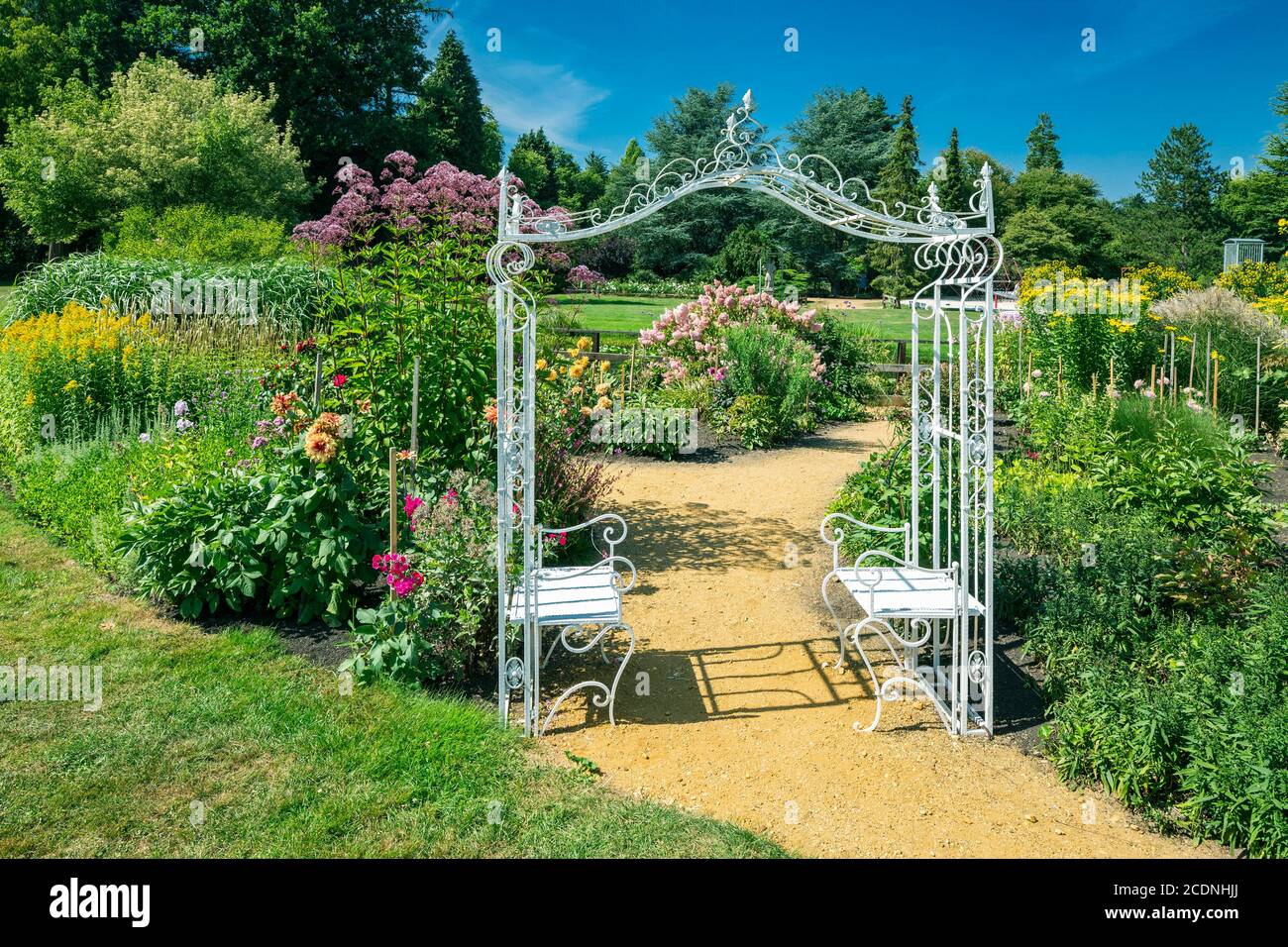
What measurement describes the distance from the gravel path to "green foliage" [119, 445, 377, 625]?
1.32 metres

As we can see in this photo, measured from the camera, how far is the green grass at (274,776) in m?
3.09

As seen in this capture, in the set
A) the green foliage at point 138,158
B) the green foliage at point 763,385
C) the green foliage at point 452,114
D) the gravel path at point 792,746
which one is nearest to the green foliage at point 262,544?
the gravel path at point 792,746

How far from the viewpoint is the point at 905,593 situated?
429 cm

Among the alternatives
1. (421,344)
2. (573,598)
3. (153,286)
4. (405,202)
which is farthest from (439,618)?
(153,286)

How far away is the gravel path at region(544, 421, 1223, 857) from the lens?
10.6ft

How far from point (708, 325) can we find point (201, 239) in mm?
9606

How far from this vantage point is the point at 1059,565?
510cm

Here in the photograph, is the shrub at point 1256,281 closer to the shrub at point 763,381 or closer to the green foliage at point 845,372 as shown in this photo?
the green foliage at point 845,372

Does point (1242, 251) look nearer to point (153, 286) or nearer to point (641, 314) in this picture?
point (641, 314)

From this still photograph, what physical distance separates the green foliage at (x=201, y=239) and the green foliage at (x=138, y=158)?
2383 millimetres

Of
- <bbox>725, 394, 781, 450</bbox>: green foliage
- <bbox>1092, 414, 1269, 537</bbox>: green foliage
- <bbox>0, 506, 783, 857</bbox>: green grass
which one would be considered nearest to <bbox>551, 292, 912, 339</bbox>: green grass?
<bbox>725, 394, 781, 450</bbox>: green foliage

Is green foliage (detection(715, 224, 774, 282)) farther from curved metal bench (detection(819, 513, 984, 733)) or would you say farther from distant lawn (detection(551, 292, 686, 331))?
curved metal bench (detection(819, 513, 984, 733))

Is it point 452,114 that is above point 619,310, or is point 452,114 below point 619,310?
above
